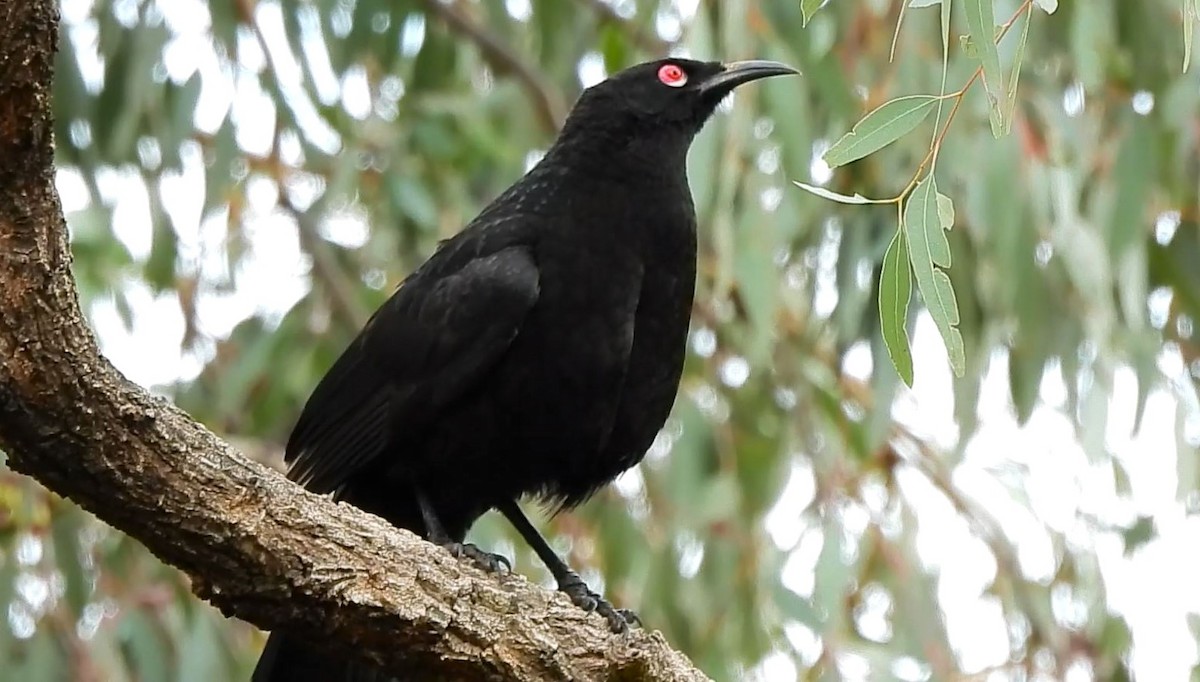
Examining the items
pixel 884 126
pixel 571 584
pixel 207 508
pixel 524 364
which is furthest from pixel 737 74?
pixel 207 508

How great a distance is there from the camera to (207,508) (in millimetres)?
2283

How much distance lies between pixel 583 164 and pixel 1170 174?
1.89m

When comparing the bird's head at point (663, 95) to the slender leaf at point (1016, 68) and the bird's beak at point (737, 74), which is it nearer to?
the bird's beak at point (737, 74)

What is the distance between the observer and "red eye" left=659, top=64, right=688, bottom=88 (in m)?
3.99

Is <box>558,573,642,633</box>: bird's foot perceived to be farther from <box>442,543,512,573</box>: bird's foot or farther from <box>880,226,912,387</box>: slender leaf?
<box>880,226,912,387</box>: slender leaf

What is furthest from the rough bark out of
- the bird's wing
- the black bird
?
the bird's wing

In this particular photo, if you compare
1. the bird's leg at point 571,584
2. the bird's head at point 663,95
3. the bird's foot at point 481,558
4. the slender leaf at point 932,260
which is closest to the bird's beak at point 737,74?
the bird's head at point 663,95

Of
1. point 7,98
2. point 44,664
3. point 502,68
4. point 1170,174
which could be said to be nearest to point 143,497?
point 7,98

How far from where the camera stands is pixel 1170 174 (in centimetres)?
481

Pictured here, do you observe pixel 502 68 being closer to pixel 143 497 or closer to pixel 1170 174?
pixel 1170 174

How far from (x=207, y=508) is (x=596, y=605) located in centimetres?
113

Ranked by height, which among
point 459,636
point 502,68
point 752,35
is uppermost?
point 502,68

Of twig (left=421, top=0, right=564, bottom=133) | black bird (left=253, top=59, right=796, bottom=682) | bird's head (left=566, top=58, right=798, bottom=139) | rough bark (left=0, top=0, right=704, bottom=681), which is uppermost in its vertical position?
twig (left=421, top=0, right=564, bottom=133)

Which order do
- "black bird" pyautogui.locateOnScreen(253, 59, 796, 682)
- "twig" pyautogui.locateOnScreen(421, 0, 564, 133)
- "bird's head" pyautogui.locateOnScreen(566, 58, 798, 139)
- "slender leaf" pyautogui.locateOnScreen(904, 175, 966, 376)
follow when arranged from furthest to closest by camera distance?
"twig" pyautogui.locateOnScreen(421, 0, 564, 133)
"bird's head" pyautogui.locateOnScreen(566, 58, 798, 139)
"black bird" pyautogui.locateOnScreen(253, 59, 796, 682)
"slender leaf" pyautogui.locateOnScreen(904, 175, 966, 376)
